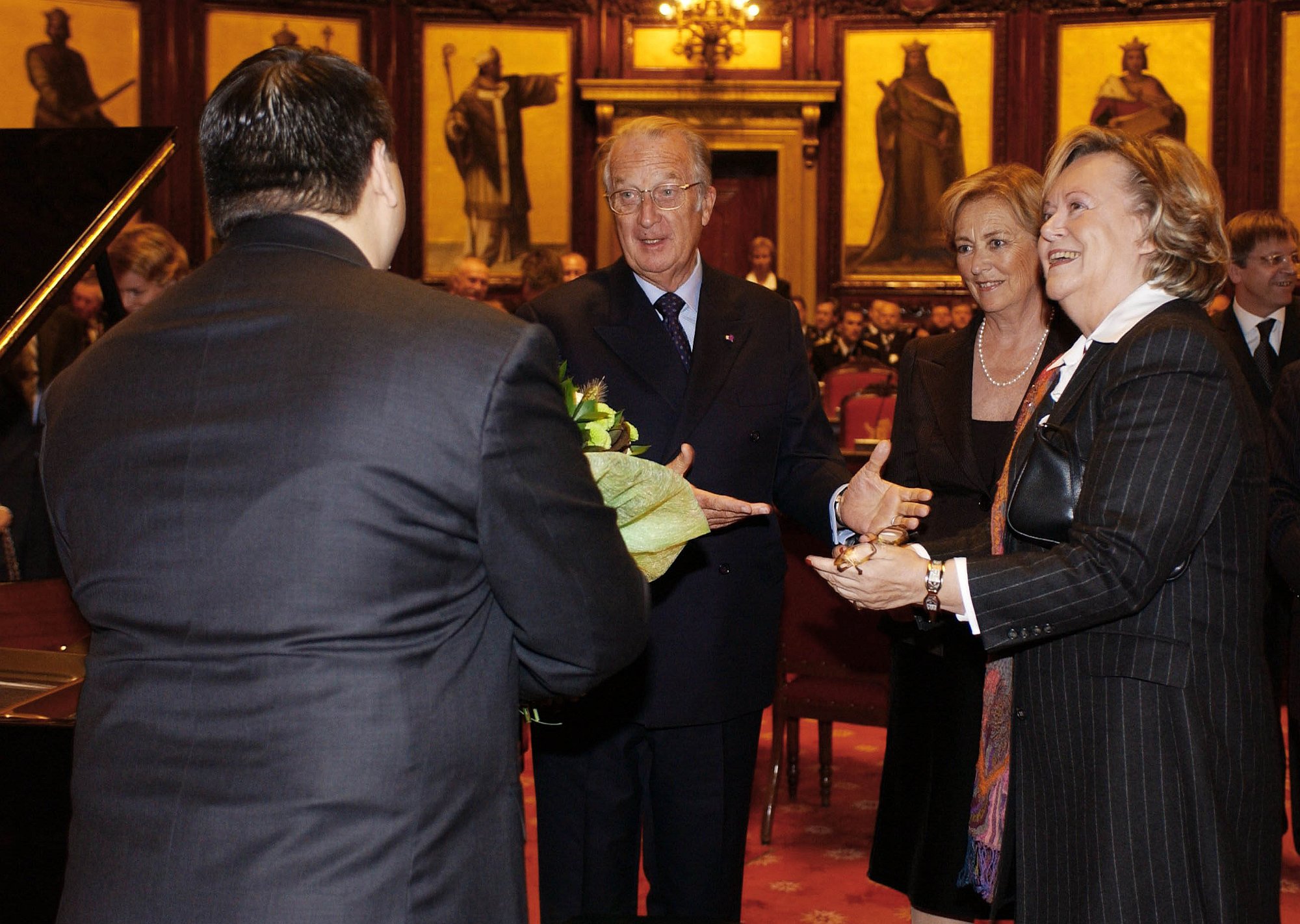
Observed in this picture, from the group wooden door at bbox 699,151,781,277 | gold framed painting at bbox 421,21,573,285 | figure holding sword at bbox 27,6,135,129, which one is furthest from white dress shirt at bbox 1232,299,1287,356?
figure holding sword at bbox 27,6,135,129

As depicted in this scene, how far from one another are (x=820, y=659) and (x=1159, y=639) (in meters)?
2.47

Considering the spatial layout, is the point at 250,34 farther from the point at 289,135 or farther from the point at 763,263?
the point at 289,135

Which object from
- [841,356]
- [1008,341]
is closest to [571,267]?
[841,356]

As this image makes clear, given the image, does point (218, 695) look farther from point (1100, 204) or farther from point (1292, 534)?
point (1292, 534)

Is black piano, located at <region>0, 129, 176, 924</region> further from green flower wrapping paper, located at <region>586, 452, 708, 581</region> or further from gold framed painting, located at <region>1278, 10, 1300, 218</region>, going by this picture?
gold framed painting, located at <region>1278, 10, 1300, 218</region>

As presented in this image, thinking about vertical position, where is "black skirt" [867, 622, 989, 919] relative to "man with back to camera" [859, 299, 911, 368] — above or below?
below

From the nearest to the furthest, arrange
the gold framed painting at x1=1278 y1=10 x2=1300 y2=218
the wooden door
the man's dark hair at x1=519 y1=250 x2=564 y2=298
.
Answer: the man's dark hair at x1=519 y1=250 x2=564 y2=298 → the gold framed painting at x1=1278 y1=10 x2=1300 y2=218 → the wooden door

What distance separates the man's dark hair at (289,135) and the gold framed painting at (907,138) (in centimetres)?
1159

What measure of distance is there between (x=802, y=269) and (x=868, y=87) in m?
1.91

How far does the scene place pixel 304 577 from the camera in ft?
3.88

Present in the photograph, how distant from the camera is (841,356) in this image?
1086 centimetres

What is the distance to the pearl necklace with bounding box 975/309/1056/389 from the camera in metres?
2.82

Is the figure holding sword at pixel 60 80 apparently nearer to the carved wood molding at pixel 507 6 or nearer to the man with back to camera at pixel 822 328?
the carved wood molding at pixel 507 6

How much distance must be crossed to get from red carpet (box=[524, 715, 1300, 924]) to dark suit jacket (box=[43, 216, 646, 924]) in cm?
226
